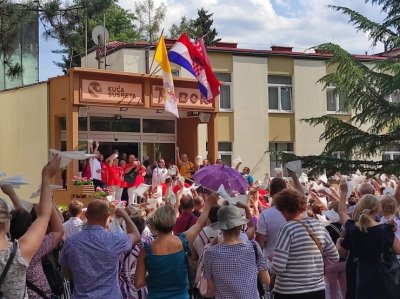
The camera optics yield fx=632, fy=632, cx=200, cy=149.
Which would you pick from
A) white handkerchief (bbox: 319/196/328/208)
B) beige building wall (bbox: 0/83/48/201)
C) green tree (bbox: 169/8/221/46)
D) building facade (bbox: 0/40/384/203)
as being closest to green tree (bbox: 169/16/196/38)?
green tree (bbox: 169/8/221/46)

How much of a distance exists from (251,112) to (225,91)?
1.56m

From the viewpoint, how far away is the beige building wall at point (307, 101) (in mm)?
29750

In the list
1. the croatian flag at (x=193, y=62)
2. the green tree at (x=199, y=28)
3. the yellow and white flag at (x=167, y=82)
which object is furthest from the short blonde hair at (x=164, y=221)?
the green tree at (x=199, y=28)

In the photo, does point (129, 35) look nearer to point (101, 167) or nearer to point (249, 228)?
point (101, 167)

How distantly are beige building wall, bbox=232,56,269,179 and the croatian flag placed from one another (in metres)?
8.08

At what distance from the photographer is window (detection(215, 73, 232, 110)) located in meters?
28.0

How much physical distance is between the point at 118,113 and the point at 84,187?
5.29 m

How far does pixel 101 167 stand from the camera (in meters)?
17.9

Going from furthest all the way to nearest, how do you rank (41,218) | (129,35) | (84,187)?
(129,35), (84,187), (41,218)

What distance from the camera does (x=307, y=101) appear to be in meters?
30.1

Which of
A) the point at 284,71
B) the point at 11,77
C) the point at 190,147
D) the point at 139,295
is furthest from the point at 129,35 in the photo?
the point at 139,295

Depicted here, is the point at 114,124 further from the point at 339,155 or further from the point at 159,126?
the point at 339,155

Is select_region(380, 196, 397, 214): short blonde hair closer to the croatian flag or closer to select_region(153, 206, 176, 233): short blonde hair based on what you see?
select_region(153, 206, 176, 233): short blonde hair

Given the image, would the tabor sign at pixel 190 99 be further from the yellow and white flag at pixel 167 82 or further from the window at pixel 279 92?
the window at pixel 279 92
